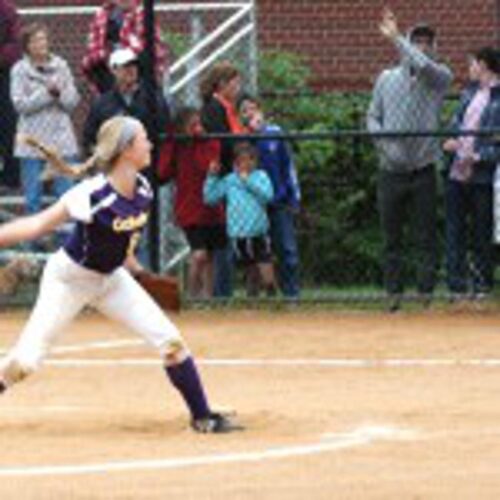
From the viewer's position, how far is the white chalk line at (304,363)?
1440 cm

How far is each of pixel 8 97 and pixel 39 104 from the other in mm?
668

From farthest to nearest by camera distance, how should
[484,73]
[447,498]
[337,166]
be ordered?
[337,166] → [484,73] → [447,498]

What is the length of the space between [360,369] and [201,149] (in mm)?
3525

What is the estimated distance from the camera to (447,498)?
9.11 m

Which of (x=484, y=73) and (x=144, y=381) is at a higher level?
(x=484, y=73)

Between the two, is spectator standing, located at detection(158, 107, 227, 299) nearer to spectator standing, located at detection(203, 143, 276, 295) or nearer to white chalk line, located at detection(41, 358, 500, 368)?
spectator standing, located at detection(203, 143, 276, 295)

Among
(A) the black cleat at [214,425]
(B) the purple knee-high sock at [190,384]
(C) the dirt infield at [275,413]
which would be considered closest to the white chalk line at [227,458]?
(C) the dirt infield at [275,413]

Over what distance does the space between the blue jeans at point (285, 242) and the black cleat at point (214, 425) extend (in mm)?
5887

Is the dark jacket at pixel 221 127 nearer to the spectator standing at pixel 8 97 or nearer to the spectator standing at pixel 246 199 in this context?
the spectator standing at pixel 246 199

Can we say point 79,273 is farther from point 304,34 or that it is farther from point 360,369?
point 304,34

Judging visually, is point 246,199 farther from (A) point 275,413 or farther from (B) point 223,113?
(A) point 275,413

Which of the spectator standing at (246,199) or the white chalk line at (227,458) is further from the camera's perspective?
the spectator standing at (246,199)

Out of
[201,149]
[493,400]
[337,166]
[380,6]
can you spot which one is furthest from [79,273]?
[380,6]

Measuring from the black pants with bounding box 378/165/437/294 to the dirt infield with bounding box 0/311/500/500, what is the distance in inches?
14.8
